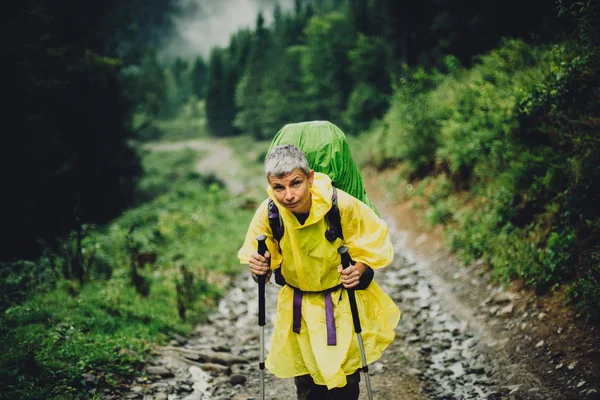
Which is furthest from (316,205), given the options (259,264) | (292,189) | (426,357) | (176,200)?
(176,200)

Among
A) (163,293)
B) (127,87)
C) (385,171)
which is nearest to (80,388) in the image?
(163,293)

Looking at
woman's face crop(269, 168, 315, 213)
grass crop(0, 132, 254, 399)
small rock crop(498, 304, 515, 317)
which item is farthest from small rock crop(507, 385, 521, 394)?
grass crop(0, 132, 254, 399)

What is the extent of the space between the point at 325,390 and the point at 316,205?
180cm

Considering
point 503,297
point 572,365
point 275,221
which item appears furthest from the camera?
point 503,297

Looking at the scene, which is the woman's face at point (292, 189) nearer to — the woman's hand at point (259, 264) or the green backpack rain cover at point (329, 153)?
the woman's hand at point (259, 264)

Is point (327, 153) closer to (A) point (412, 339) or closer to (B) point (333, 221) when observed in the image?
(B) point (333, 221)

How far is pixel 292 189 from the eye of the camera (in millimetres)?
2836

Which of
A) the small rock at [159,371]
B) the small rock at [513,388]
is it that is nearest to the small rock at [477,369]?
the small rock at [513,388]

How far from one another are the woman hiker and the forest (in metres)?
→ 2.48

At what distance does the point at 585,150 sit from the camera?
540 cm

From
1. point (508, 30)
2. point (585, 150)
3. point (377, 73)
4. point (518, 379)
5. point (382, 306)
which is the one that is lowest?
point (518, 379)

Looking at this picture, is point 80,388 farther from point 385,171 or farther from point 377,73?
point 377,73

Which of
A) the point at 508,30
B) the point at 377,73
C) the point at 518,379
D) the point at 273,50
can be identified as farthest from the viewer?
the point at 273,50

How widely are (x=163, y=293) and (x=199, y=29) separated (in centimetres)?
19849
